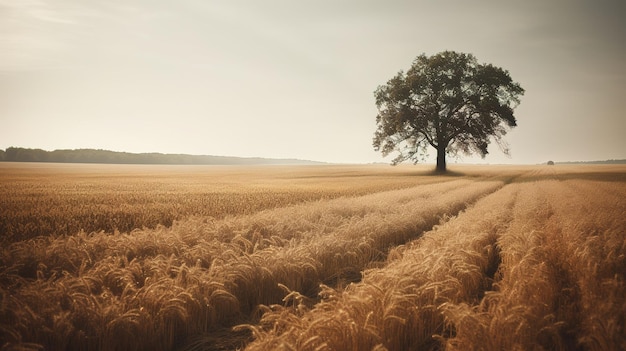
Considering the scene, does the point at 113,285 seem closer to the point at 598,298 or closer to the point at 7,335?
the point at 7,335

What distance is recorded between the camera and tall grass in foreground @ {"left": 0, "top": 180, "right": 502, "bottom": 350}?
134 inches

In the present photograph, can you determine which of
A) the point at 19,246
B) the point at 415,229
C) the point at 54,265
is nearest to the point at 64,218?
the point at 19,246

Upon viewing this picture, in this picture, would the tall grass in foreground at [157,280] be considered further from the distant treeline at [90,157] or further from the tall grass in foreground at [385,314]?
the distant treeline at [90,157]

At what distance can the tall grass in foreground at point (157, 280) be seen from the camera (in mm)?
3404

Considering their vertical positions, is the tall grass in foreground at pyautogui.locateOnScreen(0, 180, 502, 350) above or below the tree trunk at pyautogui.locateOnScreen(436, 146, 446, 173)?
below

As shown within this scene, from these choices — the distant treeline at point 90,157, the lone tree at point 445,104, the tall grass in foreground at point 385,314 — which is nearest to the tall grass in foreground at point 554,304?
the tall grass in foreground at point 385,314

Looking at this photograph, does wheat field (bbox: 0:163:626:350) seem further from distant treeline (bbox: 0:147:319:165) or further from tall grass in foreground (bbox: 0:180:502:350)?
distant treeline (bbox: 0:147:319:165)

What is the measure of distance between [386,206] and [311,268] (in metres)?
7.59

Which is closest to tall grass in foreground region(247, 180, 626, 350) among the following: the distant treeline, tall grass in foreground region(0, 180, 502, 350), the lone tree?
tall grass in foreground region(0, 180, 502, 350)

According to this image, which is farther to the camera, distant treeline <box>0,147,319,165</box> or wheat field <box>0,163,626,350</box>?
distant treeline <box>0,147,319,165</box>

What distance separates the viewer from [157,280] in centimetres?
450

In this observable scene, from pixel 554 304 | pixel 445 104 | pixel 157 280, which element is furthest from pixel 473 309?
pixel 445 104

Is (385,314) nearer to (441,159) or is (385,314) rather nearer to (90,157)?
(441,159)

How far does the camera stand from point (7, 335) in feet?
10.1
